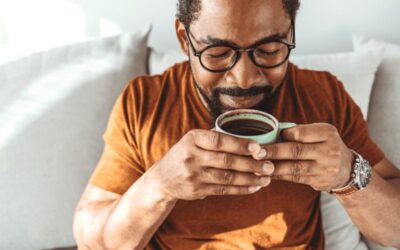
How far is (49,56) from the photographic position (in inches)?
61.6

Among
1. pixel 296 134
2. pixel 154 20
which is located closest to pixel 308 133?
pixel 296 134

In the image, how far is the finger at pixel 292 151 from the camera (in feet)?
2.86

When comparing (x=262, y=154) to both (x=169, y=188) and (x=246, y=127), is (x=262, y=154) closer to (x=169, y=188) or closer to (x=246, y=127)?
(x=246, y=127)

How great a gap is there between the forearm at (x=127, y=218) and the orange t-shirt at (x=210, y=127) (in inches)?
2.8

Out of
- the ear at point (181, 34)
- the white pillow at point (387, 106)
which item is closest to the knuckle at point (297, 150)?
the ear at point (181, 34)

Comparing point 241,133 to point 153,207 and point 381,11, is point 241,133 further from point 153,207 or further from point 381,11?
point 381,11

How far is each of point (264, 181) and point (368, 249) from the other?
84cm

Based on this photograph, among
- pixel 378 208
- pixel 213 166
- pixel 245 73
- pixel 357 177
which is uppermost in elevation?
pixel 245 73

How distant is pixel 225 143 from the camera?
0.85m

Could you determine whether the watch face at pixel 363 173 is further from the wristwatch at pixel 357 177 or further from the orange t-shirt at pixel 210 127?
the orange t-shirt at pixel 210 127

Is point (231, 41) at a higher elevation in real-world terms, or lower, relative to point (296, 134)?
higher

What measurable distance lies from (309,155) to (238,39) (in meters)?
0.31

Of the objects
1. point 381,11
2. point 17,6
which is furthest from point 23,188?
point 381,11

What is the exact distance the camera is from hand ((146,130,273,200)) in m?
0.86
